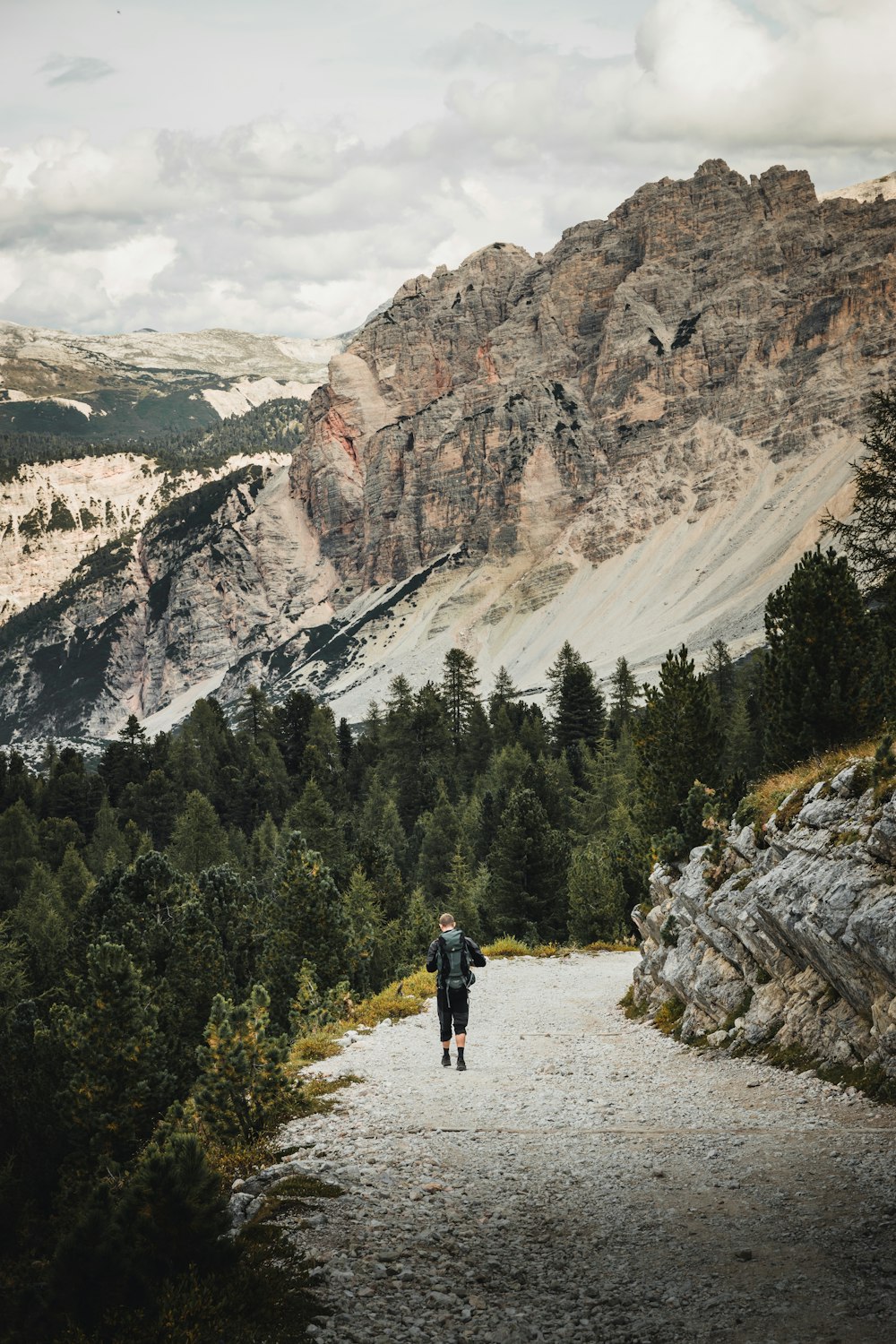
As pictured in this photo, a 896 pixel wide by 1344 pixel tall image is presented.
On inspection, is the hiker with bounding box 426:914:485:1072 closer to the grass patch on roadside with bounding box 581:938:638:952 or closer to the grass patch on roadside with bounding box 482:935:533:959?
the grass patch on roadside with bounding box 482:935:533:959

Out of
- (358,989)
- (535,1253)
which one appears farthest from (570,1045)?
(358,989)

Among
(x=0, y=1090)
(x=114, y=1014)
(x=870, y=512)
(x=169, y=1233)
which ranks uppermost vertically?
(x=870, y=512)

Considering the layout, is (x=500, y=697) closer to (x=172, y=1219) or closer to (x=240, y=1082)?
(x=240, y=1082)

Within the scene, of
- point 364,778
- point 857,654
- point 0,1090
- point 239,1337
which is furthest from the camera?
point 364,778

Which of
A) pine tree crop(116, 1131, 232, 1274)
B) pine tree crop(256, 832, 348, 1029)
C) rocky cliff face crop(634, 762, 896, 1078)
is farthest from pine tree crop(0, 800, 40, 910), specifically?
pine tree crop(116, 1131, 232, 1274)

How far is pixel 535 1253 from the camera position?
9734 millimetres

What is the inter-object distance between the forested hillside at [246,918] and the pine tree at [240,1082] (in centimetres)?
3

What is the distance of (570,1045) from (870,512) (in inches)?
731

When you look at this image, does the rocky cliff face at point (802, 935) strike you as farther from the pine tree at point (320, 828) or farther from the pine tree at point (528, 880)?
the pine tree at point (320, 828)

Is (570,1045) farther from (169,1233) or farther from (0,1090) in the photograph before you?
(0,1090)

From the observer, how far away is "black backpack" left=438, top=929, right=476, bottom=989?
715 inches

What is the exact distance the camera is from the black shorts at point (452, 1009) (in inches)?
718

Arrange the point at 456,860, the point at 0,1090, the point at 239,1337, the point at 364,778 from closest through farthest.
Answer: the point at 239,1337 → the point at 0,1090 → the point at 456,860 → the point at 364,778

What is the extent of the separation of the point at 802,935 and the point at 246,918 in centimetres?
3802
